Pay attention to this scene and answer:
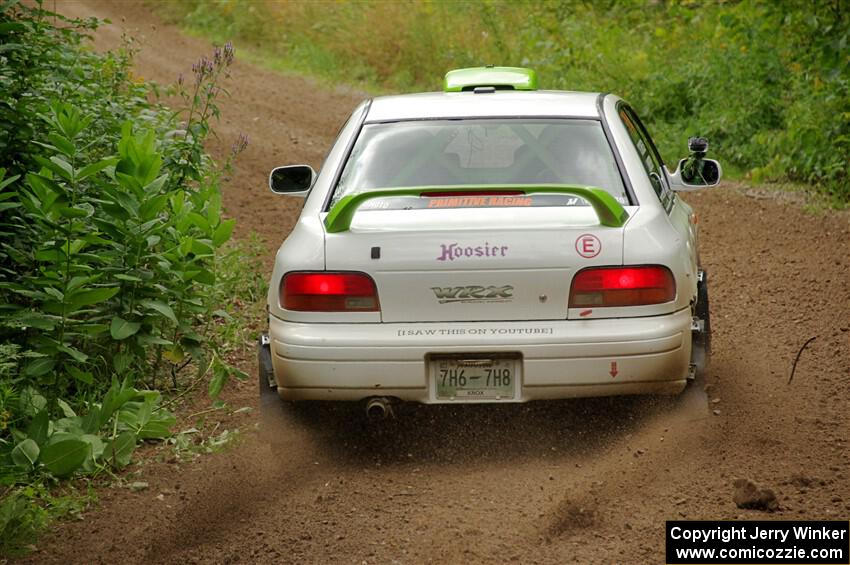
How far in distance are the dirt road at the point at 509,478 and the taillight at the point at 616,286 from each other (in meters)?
0.62

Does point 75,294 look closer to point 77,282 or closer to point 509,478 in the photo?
point 77,282

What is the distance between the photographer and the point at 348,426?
5945 millimetres

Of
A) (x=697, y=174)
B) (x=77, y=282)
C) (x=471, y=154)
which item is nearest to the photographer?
(x=77, y=282)

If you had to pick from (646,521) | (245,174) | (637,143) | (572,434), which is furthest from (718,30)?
(646,521)

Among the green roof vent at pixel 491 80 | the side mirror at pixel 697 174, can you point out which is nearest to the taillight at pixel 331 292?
the side mirror at pixel 697 174

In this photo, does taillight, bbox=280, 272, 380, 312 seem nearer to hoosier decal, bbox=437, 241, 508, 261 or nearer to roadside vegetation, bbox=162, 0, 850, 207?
hoosier decal, bbox=437, 241, 508, 261

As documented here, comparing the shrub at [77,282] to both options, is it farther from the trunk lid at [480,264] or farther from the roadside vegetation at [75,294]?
the trunk lid at [480,264]

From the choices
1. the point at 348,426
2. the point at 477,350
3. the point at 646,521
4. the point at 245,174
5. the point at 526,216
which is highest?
the point at 526,216

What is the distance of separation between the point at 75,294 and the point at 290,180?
138 cm

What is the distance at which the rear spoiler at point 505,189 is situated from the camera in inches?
201

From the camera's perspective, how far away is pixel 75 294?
555 cm

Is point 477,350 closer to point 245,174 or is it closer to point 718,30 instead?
point 245,174

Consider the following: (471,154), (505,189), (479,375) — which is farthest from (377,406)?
(471,154)

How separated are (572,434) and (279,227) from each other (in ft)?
19.4
